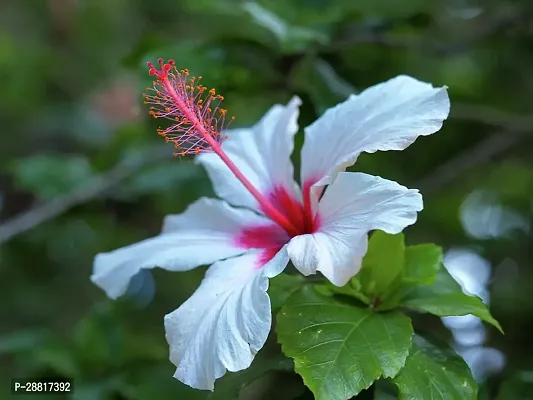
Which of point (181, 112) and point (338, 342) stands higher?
point (181, 112)

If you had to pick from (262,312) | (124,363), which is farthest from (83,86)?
(262,312)

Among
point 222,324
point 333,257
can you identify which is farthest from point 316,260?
point 222,324

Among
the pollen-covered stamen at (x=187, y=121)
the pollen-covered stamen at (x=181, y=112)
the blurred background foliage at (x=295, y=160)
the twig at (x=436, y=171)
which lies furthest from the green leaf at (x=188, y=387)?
the twig at (x=436, y=171)

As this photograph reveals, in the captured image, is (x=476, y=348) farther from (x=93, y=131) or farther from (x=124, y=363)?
(x=93, y=131)

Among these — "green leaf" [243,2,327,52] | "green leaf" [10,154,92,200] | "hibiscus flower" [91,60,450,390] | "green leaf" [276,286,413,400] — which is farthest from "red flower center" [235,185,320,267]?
"green leaf" [10,154,92,200]

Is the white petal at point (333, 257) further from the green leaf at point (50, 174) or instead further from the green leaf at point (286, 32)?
the green leaf at point (50, 174)

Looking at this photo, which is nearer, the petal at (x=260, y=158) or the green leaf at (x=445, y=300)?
the green leaf at (x=445, y=300)

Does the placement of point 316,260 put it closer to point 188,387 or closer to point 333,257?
point 333,257
